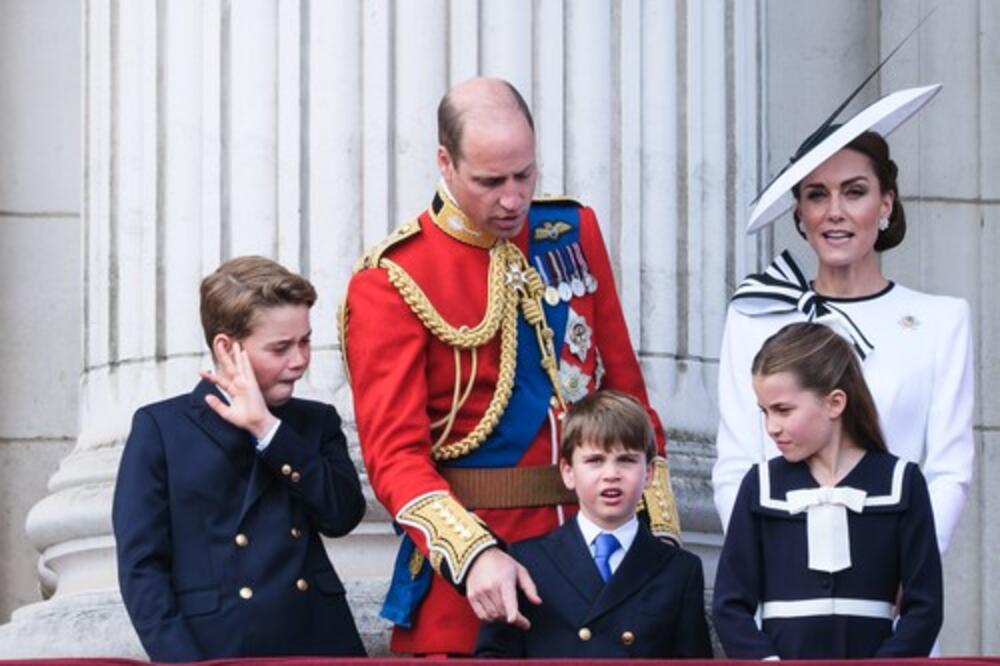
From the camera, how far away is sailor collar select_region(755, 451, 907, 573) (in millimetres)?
7027

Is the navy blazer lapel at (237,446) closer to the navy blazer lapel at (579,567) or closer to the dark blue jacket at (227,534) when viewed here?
the dark blue jacket at (227,534)

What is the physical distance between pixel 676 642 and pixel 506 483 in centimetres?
49

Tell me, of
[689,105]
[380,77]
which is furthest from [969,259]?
[380,77]

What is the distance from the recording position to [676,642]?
725 cm

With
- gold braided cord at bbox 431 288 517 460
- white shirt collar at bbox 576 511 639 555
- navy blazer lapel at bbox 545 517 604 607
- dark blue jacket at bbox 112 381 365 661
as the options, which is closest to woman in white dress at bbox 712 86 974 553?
white shirt collar at bbox 576 511 639 555

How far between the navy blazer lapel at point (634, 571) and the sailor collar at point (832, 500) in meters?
0.26

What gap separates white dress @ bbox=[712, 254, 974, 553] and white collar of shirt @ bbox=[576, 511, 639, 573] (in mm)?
225

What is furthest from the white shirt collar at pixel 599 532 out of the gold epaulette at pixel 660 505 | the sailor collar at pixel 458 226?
the sailor collar at pixel 458 226

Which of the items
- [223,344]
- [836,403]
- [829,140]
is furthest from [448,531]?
[829,140]

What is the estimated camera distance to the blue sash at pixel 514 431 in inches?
291

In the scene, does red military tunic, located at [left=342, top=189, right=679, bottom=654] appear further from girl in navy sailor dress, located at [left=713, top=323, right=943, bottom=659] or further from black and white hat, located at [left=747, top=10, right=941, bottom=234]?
black and white hat, located at [left=747, top=10, right=941, bottom=234]

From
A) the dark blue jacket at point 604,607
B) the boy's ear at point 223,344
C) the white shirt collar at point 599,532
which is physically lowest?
the dark blue jacket at point 604,607

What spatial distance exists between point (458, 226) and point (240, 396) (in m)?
0.59

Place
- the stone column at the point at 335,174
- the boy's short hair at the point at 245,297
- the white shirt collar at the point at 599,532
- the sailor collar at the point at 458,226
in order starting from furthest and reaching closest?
the stone column at the point at 335,174 < the sailor collar at the point at 458,226 < the boy's short hair at the point at 245,297 < the white shirt collar at the point at 599,532
